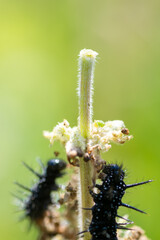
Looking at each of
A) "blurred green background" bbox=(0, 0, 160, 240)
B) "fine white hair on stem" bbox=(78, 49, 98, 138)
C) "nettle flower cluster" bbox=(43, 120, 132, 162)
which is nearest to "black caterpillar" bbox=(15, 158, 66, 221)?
"nettle flower cluster" bbox=(43, 120, 132, 162)

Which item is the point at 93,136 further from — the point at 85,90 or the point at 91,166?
the point at 85,90

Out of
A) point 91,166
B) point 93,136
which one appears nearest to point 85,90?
point 93,136

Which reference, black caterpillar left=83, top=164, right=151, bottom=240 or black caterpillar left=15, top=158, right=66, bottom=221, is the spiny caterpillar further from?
black caterpillar left=83, top=164, right=151, bottom=240

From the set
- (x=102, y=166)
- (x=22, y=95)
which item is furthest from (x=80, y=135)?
(x=22, y=95)

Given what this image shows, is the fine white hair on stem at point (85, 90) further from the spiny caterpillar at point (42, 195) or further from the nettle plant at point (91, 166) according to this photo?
the spiny caterpillar at point (42, 195)

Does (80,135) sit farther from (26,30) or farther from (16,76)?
(26,30)

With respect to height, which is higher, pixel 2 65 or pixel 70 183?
pixel 2 65
